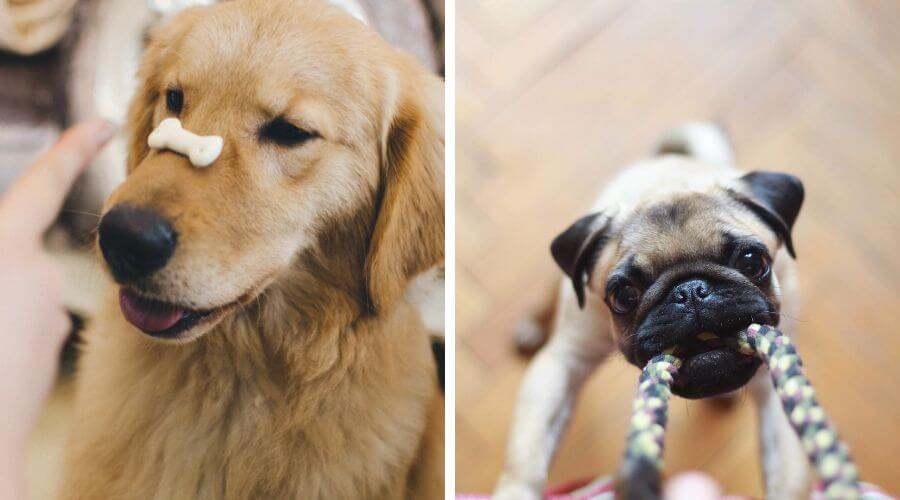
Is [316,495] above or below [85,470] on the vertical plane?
above

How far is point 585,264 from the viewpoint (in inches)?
45.2

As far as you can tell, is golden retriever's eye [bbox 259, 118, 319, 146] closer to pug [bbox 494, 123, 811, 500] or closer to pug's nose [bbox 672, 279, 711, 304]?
pug [bbox 494, 123, 811, 500]

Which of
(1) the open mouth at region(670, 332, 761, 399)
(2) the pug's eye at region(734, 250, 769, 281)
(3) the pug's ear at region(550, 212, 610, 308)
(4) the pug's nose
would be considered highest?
(2) the pug's eye at region(734, 250, 769, 281)

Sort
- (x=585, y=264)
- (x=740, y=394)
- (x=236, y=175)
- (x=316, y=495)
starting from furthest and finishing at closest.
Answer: (x=740, y=394) → (x=585, y=264) → (x=316, y=495) → (x=236, y=175)

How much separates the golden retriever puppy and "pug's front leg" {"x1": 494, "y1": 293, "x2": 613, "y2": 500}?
237 millimetres

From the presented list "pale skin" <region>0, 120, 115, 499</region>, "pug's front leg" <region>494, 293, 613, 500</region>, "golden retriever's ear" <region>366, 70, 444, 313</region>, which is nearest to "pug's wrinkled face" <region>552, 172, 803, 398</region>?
"pug's front leg" <region>494, 293, 613, 500</region>

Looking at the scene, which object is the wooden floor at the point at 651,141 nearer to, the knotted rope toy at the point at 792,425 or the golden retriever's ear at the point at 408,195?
the golden retriever's ear at the point at 408,195

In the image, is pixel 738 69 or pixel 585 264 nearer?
pixel 585 264

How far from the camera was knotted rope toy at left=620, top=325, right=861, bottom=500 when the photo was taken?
2.05ft

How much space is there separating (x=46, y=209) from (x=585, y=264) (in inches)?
36.1

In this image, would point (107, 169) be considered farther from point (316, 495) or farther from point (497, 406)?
point (497, 406)

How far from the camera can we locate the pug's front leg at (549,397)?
1.16 metres

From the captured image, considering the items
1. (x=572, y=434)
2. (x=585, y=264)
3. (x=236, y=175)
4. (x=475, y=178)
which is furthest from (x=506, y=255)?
(x=236, y=175)

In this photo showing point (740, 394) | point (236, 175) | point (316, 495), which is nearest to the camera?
point (236, 175)
